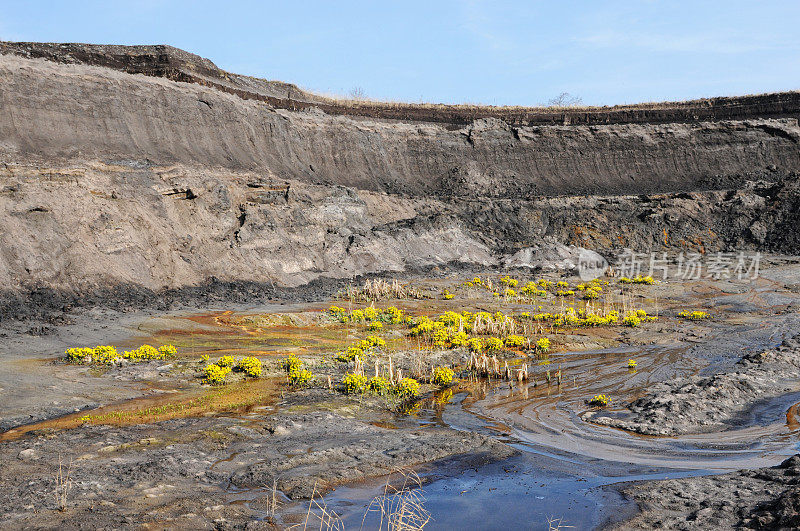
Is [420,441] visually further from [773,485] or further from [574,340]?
[574,340]

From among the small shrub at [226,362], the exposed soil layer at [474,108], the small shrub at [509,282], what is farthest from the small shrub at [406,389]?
the exposed soil layer at [474,108]

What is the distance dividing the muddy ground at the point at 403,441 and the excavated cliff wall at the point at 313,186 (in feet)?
20.7

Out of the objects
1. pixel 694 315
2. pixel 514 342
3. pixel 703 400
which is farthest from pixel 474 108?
pixel 703 400

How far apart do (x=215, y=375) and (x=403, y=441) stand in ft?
17.0

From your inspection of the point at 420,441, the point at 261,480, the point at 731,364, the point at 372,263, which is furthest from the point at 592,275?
the point at 261,480

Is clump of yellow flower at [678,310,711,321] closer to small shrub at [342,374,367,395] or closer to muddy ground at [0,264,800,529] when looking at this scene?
muddy ground at [0,264,800,529]

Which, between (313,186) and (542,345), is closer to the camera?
(542,345)

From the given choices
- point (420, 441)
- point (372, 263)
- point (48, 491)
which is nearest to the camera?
point (48, 491)

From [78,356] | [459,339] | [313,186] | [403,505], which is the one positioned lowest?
[459,339]

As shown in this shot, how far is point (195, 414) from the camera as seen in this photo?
11.1 meters

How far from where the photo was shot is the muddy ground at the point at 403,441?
7.27 metres

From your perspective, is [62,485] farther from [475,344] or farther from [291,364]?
[475,344]

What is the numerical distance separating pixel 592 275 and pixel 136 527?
98.1 feet

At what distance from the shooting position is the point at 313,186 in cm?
3181
